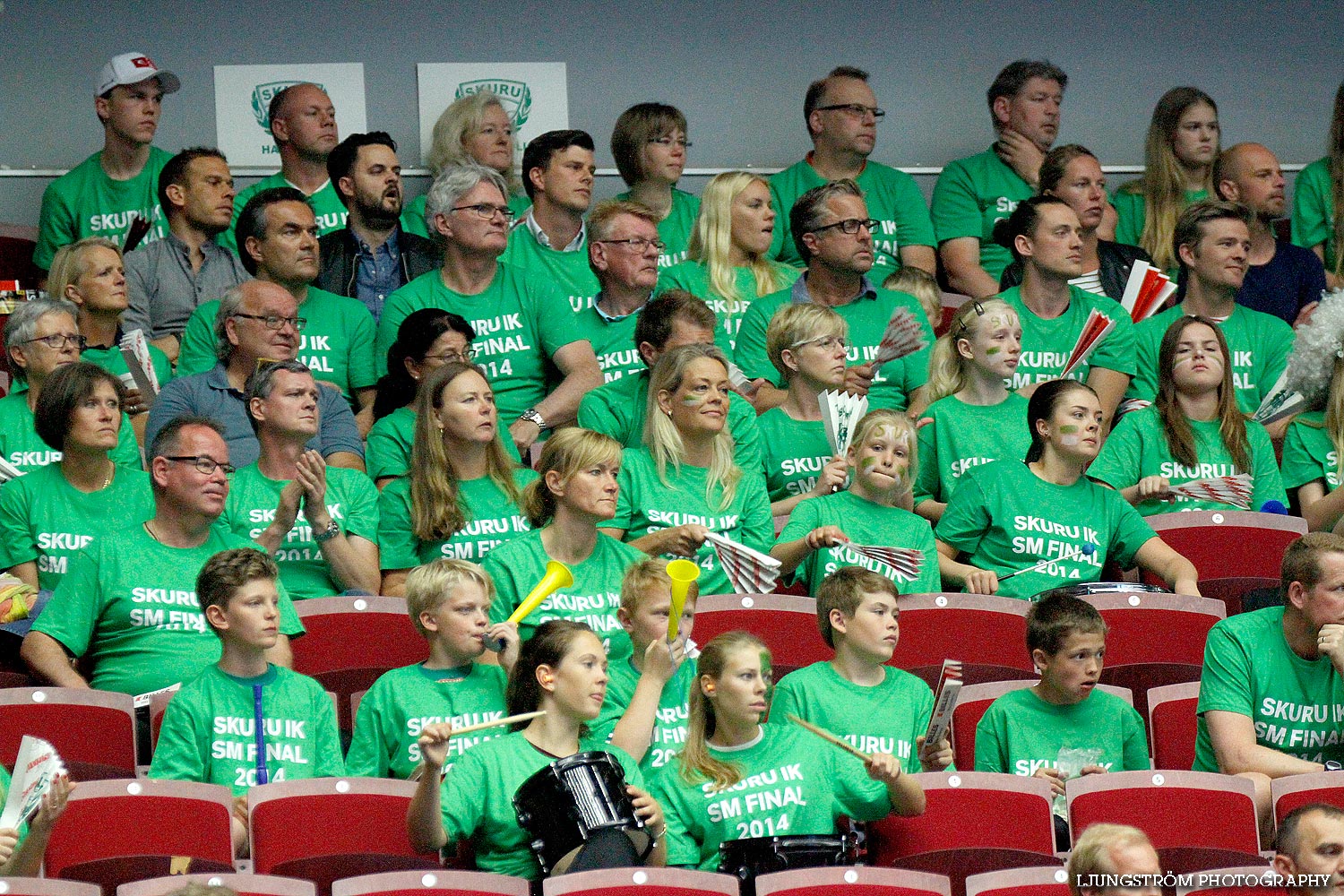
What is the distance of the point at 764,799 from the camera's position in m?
4.53

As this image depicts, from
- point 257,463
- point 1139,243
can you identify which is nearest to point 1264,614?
point 257,463

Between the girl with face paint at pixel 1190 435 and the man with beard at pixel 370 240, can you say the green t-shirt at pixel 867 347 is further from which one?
the man with beard at pixel 370 240

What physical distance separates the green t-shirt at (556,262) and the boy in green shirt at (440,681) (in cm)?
266

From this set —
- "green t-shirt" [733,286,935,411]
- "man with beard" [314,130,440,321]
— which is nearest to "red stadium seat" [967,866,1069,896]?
"green t-shirt" [733,286,935,411]

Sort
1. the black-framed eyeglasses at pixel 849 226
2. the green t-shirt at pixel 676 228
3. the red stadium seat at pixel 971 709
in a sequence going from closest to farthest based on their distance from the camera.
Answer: the red stadium seat at pixel 971 709 → the black-framed eyeglasses at pixel 849 226 → the green t-shirt at pixel 676 228

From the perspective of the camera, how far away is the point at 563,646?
463 cm

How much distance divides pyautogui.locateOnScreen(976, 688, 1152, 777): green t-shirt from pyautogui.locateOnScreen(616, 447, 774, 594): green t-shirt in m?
1.08

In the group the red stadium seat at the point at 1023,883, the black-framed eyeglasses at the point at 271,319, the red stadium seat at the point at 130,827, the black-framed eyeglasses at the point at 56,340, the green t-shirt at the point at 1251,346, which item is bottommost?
the red stadium seat at the point at 1023,883

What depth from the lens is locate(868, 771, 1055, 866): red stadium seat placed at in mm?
4488

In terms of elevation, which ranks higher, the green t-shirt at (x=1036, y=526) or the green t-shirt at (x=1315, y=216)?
Result: the green t-shirt at (x=1315, y=216)

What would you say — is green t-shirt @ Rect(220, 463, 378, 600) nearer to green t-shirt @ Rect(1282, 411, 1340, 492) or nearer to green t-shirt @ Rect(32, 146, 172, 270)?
green t-shirt @ Rect(32, 146, 172, 270)

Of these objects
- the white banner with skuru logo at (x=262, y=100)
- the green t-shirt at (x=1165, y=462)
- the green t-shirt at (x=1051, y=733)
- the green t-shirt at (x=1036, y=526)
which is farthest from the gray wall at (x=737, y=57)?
the green t-shirt at (x=1051, y=733)

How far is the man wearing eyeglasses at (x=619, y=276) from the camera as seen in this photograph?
6988 millimetres

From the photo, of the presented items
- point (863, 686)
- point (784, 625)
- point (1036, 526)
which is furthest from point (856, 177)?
point (863, 686)
